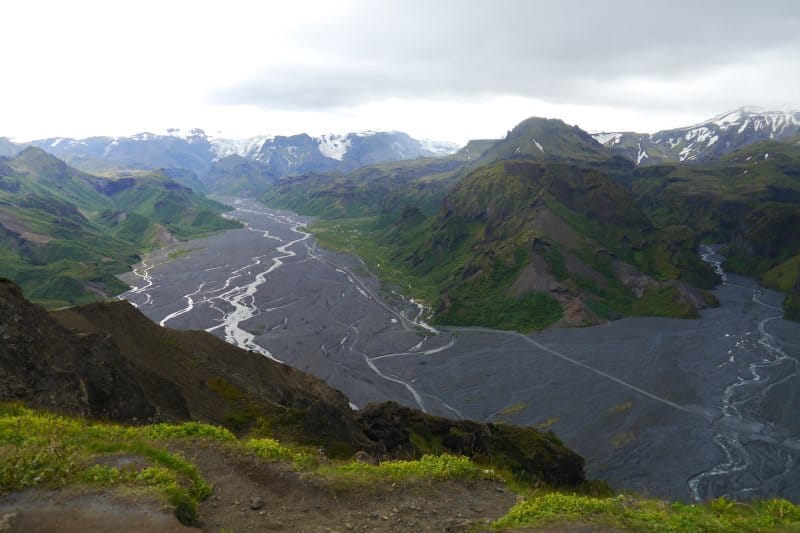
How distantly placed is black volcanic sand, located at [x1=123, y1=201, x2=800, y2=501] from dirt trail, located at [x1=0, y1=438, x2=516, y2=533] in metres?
48.3

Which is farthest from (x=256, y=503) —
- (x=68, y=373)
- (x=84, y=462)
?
(x=68, y=373)

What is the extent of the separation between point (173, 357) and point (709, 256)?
19501 cm

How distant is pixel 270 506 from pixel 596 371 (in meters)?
83.7

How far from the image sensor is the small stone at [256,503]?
1331 centimetres

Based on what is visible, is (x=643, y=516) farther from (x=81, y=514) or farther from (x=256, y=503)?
Answer: (x=81, y=514)

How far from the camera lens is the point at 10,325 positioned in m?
24.7

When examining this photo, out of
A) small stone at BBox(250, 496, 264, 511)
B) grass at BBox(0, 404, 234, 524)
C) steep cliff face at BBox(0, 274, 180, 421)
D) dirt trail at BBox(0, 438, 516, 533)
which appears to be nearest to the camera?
dirt trail at BBox(0, 438, 516, 533)

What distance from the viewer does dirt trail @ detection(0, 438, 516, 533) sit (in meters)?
10.8

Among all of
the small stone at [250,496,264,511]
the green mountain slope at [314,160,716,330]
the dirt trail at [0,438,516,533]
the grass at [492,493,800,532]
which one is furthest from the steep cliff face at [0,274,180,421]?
the green mountain slope at [314,160,716,330]

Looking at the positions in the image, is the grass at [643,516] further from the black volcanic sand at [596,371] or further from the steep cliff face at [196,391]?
the black volcanic sand at [596,371]

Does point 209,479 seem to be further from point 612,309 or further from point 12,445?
point 612,309

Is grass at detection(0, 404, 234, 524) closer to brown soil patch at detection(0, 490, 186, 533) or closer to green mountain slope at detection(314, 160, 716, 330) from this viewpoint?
brown soil patch at detection(0, 490, 186, 533)

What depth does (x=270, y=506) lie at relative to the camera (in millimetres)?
13586

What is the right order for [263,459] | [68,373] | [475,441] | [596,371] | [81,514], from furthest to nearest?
1. [596,371]
2. [475,441]
3. [68,373]
4. [263,459]
5. [81,514]
